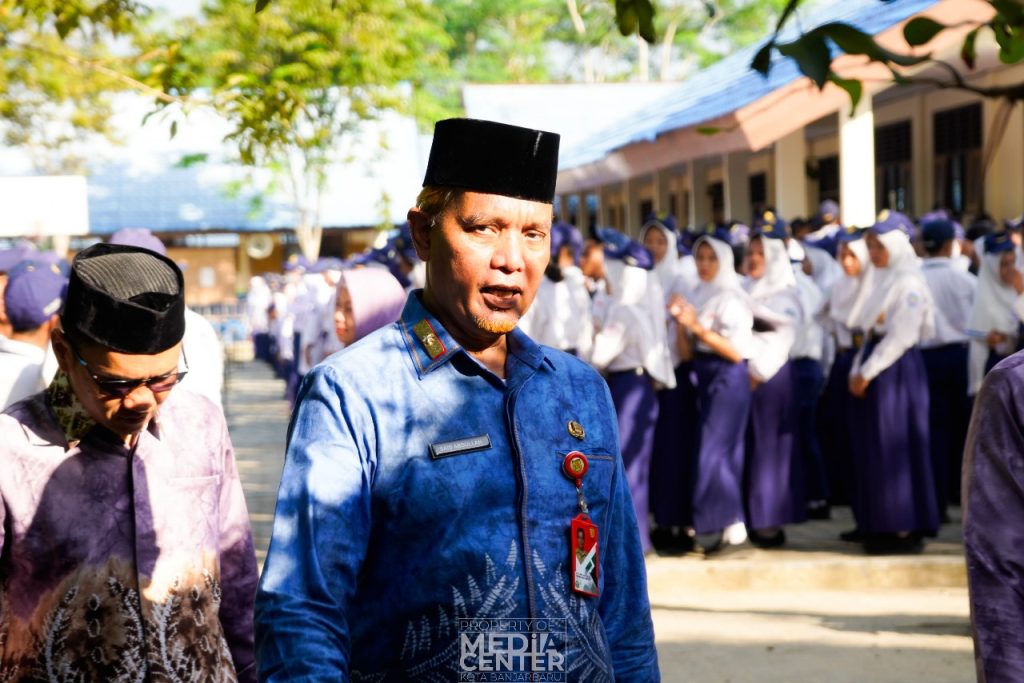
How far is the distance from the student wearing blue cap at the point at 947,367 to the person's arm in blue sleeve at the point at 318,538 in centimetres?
829

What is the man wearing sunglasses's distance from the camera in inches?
116

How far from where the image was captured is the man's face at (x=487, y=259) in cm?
242

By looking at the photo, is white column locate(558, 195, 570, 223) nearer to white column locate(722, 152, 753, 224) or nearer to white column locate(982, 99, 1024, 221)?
white column locate(722, 152, 753, 224)

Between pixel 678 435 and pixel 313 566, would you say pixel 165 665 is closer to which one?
pixel 313 566

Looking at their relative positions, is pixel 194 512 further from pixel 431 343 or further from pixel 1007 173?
pixel 1007 173

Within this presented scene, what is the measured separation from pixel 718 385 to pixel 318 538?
6908 millimetres

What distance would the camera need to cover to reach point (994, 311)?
9305mm

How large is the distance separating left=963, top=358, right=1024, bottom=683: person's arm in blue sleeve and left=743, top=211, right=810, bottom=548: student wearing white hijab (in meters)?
6.40

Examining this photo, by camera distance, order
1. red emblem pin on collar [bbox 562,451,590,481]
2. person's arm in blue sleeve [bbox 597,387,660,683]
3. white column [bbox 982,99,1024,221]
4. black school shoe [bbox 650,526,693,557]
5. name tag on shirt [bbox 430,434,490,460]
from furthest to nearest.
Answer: white column [bbox 982,99,1024,221] → black school shoe [bbox 650,526,693,557] → person's arm in blue sleeve [bbox 597,387,660,683] → red emblem pin on collar [bbox 562,451,590,481] → name tag on shirt [bbox 430,434,490,460]

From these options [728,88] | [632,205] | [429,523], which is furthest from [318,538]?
[632,205]

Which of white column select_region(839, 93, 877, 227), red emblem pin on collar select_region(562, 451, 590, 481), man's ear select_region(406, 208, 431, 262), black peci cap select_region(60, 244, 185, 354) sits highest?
white column select_region(839, 93, 877, 227)

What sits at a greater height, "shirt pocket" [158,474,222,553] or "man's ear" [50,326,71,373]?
"man's ear" [50,326,71,373]

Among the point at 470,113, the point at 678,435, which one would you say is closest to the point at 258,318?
the point at 470,113

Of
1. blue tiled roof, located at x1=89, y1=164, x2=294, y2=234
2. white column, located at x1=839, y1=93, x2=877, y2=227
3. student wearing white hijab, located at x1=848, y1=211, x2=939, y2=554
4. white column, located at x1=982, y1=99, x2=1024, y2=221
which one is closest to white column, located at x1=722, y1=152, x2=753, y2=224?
white column, located at x1=982, y1=99, x2=1024, y2=221
